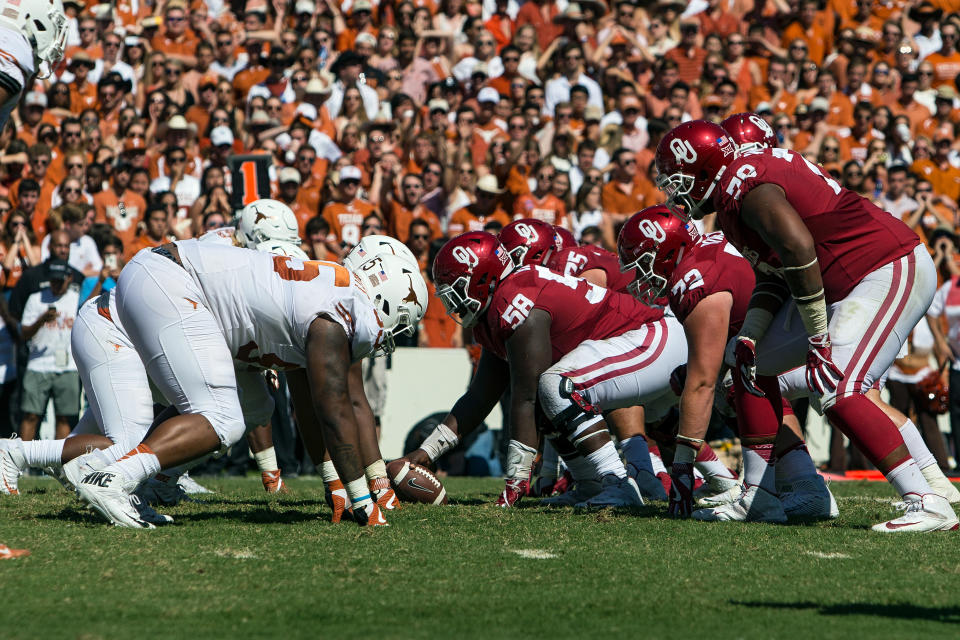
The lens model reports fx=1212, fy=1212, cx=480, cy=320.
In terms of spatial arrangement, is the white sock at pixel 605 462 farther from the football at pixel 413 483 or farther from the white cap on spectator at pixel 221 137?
the white cap on spectator at pixel 221 137

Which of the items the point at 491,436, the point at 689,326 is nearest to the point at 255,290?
the point at 689,326

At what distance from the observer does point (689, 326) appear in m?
6.94

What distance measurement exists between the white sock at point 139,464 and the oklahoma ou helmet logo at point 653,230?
131 inches

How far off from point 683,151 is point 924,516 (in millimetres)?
2252

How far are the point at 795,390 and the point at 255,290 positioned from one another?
340 centimetres

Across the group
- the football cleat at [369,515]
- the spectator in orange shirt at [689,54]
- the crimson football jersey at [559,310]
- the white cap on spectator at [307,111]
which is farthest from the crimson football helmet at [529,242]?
the spectator in orange shirt at [689,54]

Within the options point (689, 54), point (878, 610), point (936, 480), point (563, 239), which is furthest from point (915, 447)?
point (689, 54)

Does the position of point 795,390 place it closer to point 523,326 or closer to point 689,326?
point 689,326

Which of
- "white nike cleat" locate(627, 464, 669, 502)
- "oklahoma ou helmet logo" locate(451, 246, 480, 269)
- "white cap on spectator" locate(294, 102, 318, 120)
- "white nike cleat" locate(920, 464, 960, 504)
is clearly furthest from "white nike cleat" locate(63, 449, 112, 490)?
"white cap on spectator" locate(294, 102, 318, 120)

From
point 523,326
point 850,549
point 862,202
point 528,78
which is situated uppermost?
point 528,78

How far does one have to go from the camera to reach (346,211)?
1402 cm

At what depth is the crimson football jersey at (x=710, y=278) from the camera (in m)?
6.95

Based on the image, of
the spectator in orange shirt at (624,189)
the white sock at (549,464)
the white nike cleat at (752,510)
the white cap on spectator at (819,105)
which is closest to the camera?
the white nike cleat at (752,510)

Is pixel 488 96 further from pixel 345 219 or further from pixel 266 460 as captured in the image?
pixel 266 460
